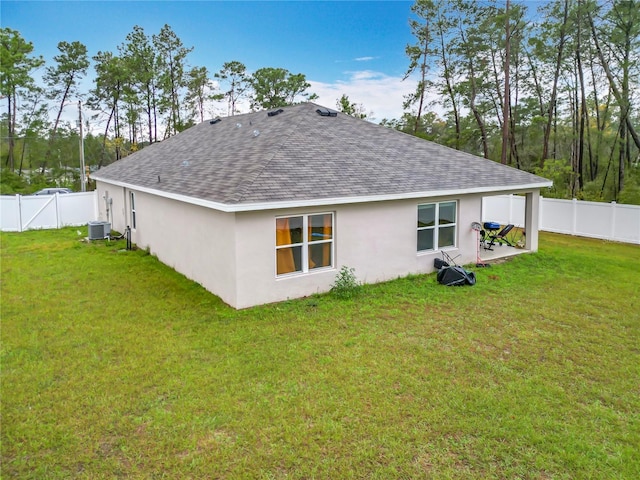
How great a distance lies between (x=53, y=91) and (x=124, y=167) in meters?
21.4

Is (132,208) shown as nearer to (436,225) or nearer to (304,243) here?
(304,243)

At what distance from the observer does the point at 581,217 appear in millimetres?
16391

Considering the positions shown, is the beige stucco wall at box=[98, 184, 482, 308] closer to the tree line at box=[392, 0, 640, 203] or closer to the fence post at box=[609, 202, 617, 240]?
the fence post at box=[609, 202, 617, 240]

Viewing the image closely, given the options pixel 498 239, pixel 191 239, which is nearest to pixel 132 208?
pixel 191 239

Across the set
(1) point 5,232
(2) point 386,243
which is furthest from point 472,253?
(1) point 5,232

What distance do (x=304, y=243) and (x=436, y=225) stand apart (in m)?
3.95

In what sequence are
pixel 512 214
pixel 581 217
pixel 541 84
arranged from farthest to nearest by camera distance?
pixel 541 84
pixel 512 214
pixel 581 217

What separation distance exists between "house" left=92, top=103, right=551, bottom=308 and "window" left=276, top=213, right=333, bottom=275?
2cm

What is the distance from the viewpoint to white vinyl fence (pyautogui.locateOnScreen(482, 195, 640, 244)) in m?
14.9

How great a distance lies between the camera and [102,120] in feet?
115

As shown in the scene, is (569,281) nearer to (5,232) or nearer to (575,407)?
(575,407)

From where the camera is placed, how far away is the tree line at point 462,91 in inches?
753

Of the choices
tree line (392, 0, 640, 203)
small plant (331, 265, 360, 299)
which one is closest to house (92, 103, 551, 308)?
small plant (331, 265, 360, 299)

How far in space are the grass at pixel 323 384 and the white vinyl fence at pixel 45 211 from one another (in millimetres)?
9581
